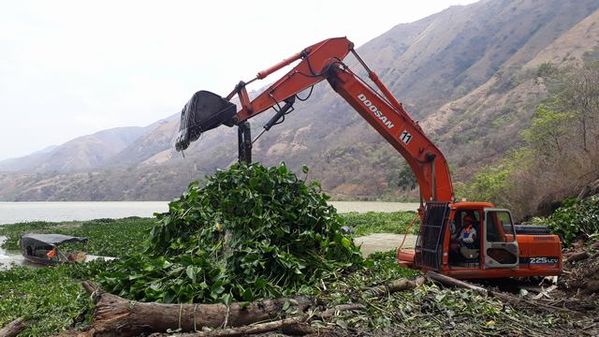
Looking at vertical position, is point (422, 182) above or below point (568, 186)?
above

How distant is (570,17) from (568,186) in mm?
105213

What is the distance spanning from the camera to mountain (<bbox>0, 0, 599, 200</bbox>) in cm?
7656

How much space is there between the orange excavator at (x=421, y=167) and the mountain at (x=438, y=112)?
31.0m

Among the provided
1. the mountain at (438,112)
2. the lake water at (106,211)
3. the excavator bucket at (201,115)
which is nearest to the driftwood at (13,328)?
the excavator bucket at (201,115)

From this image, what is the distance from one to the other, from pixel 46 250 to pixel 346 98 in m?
14.1

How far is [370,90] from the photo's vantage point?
11297 mm

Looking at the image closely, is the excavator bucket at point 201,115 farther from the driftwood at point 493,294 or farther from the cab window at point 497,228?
the cab window at point 497,228

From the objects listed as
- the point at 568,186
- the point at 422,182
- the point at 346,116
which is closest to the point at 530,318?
the point at 422,182

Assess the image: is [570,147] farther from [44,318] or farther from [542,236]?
[44,318]

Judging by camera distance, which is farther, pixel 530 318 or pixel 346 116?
pixel 346 116

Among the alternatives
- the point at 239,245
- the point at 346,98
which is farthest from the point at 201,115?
the point at 239,245

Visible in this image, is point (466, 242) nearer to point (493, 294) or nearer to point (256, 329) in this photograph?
point (493, 294)

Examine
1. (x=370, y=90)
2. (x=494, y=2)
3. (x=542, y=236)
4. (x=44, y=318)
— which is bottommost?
(x=542, y=236)

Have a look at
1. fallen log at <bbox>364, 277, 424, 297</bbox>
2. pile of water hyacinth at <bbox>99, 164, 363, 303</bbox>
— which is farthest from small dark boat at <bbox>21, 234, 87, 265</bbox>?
fallen log at <bbox>364, 277, 424, 297</bbox>
